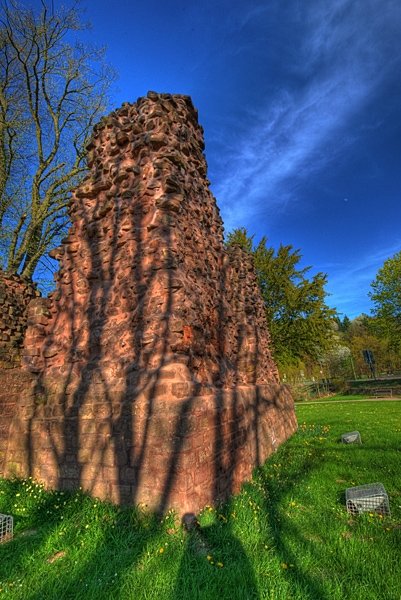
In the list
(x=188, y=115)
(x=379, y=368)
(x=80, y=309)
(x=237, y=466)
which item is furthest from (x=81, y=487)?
(x=379, y=368)

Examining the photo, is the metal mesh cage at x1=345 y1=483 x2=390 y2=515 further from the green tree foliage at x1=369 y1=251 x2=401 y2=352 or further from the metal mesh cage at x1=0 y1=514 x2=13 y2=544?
the green tree foliage at x1=369 y1=251 x2=401 y2=352

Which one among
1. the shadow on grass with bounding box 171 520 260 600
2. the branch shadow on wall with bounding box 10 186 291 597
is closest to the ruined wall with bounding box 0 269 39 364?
the branch shadow on wall with bounding box 10 186 291 597

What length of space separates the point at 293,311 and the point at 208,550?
20248 millimetres

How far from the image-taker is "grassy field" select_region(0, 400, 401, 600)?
2.52 meters

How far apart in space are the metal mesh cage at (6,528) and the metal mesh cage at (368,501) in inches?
154

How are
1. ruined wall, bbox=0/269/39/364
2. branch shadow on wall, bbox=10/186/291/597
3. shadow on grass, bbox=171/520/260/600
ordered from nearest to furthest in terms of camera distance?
shadow on grass, bbox=171/520/260/600 → branch shadow on wall, bbox=10/186/291/597 → ruined wall, bbox=0/269/39/364

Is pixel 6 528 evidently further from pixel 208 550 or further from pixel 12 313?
pixel 12 313

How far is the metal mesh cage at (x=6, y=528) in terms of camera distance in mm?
3333

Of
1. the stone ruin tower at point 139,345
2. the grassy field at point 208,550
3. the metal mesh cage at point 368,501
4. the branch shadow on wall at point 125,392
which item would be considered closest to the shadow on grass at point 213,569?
the grassy field at point 208,550

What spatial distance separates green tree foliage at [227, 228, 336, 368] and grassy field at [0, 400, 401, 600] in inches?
682

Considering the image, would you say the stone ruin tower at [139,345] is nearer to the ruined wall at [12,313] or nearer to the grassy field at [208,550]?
the grassy field at [208,550]

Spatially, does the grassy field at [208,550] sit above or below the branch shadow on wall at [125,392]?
below

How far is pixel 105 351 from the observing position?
16.1 ft

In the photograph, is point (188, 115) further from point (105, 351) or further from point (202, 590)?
point (202, 590)
